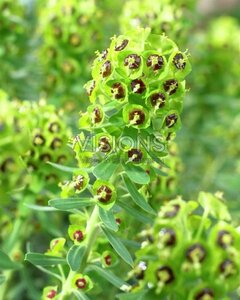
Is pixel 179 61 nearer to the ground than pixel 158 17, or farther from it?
nearer to the ground

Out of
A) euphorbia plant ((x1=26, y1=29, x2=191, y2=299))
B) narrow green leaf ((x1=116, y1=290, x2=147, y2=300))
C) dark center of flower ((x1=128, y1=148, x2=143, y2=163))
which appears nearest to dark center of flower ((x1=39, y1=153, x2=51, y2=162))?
euphorbia plant ((x1=26, y1=29, x2=191, y2=299))

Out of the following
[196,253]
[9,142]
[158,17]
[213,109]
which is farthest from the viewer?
[213,109]

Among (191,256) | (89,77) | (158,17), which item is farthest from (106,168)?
(89,77)

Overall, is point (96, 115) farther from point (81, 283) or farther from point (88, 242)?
point (81, 283)

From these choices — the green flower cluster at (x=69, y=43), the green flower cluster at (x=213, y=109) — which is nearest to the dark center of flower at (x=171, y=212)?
the green flower cluster at (x=69, y=43)

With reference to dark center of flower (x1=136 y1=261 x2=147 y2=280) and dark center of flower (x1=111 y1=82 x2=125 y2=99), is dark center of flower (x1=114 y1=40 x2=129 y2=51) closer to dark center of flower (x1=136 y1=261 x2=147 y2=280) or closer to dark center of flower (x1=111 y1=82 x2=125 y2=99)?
dark center of flower (x1=111 y1=82 x2=125 y2=99)

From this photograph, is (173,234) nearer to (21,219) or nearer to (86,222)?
(86,222)

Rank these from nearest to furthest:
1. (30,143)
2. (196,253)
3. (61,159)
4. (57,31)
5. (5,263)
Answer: (196,253) < (5,263) < (30,143) < (61,159) < (57,31)
